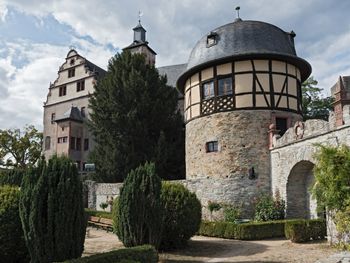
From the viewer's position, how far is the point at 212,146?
17281 mm

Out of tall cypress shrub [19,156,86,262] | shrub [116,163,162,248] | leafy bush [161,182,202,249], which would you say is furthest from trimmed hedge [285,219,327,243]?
tall cypress shrub [19,156,86,262]

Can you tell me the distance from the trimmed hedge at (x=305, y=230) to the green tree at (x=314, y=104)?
15729 millimetres

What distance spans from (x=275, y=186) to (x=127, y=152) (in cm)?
1027

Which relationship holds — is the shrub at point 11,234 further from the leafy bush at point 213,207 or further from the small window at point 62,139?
the small window at point 62,139

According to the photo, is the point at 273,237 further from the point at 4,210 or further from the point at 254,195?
the point at 4,210

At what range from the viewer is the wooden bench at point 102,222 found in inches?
600

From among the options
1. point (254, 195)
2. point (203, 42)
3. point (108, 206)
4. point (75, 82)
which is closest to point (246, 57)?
point (203, 42)

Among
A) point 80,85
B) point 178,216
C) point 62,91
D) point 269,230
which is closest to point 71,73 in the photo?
point 80,85

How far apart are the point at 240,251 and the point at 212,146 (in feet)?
23.9

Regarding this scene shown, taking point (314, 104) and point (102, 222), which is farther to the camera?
point (314, 104)

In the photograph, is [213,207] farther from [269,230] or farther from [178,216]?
[178,216]

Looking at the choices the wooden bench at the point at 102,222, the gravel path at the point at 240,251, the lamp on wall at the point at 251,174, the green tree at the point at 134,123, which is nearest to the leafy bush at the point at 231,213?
the lamp on wall at the point at 251,174

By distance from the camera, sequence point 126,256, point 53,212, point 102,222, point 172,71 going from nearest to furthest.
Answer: point 53,212 < point 126,256 < point 102,222 < point 172,71

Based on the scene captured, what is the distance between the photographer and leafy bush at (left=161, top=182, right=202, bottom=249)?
10750 millimetres
